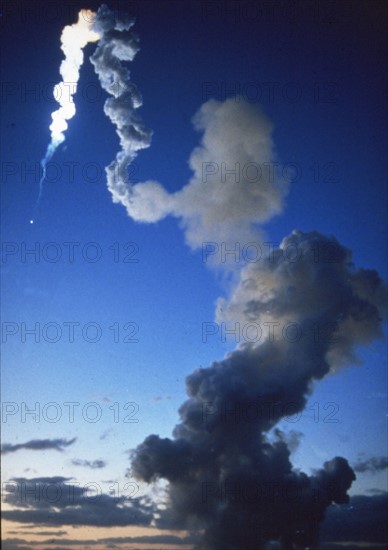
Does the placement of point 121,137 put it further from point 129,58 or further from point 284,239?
point 284,239

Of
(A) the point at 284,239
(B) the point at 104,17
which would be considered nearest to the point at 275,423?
(A) the point at 284,239

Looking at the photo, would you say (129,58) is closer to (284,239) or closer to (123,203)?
(123,203)

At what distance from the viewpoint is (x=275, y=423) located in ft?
236

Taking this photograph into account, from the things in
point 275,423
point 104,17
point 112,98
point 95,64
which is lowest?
point 275,423

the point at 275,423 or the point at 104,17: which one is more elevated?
the point at 104,17

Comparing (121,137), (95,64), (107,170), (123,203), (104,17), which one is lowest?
(123,203)

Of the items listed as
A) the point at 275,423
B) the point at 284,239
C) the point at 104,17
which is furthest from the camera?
the point at 275,423

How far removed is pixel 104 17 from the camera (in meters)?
36.4

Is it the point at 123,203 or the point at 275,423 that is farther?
the point at 275,423

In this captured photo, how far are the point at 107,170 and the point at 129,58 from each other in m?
13.0

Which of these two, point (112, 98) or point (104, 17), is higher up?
point (104, 17)

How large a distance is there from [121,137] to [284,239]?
40880mm

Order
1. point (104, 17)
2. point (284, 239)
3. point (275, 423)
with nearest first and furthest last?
1. point (104, 17)
2. point (284, 239)
3. point (275, 423)

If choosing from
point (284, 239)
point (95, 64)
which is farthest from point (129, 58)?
point (284, 239)
